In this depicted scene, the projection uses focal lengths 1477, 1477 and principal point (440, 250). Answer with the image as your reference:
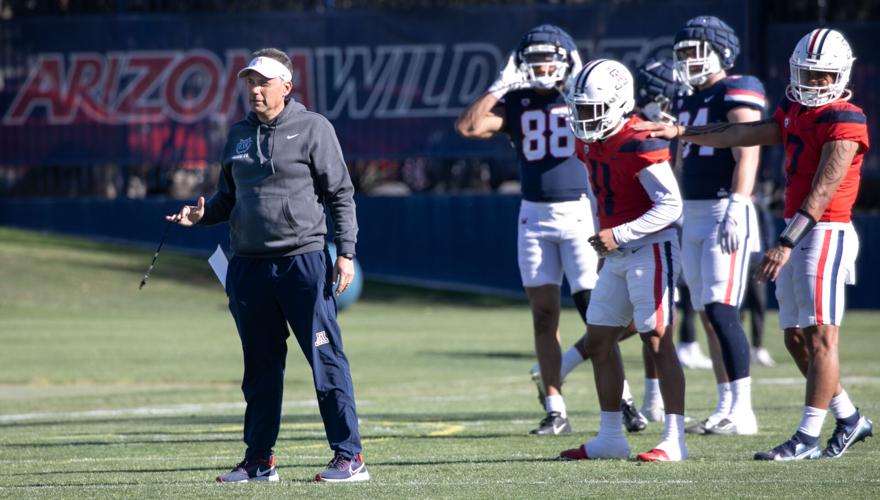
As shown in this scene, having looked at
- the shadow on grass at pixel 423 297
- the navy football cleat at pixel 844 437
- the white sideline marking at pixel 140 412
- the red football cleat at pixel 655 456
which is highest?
the red football cleat at pixel 655 456

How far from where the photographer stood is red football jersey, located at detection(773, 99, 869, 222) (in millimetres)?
7301

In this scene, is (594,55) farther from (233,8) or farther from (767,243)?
(767,243)

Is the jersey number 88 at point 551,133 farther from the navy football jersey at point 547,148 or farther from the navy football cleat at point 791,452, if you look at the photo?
the navy football cleat at point 791,452

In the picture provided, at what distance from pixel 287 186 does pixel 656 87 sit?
3.53 metres

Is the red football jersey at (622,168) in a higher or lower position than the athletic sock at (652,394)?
higher

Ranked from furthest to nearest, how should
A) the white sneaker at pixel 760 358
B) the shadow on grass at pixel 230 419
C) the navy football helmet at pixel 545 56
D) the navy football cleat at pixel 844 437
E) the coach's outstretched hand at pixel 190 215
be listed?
1. the white sneaker at pixel 760 358
2. the shadow on grass at pixel 230 419
3. the navy football helmet at pixel 545 56
4. the navy football cleat at pixel 844 437
5. the coach's outstretched hand at pixel 190 215

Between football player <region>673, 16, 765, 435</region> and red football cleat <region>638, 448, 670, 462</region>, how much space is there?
4.29ft

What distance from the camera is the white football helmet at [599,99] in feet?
24.0

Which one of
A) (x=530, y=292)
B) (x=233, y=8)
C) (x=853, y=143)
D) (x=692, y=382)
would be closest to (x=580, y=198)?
(x=530, y=292)

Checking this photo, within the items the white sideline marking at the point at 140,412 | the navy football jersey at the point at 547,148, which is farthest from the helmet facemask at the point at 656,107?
the white sideline marking at the point at 140,412

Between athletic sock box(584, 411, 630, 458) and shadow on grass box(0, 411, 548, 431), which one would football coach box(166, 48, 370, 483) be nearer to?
athletic sock box(584, 411, 630, 458)

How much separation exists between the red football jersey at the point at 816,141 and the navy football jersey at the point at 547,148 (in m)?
1.61

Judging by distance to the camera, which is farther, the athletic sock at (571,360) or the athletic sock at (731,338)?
the athletic sock at (571,360)

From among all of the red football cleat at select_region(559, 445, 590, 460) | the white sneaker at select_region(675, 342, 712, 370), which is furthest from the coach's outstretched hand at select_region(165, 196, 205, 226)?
the white sneaker at select_region(675, 342, 712, 370)
